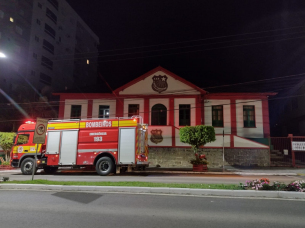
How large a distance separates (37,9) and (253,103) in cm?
4213

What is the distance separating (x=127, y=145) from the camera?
1293 cm

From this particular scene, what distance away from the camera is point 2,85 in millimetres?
33312

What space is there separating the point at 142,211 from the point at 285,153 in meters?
16.9

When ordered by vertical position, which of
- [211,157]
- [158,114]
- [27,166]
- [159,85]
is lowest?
[27,166]

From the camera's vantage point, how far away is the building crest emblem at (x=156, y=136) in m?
20.5

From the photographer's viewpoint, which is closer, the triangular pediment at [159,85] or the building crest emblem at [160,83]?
the triangular pediment at [159,85]

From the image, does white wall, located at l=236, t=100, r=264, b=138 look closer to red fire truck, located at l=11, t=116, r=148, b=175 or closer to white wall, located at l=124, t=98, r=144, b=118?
white wall, located at l=124, t=98, r=144, b=118

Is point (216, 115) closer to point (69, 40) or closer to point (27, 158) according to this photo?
point (27, 158)

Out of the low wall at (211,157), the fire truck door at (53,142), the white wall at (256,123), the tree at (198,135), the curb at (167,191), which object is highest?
the white wall at (256,123)

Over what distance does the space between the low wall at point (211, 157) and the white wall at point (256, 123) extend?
2.48m

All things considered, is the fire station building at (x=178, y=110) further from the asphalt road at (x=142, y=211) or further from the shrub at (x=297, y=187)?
the asphalt road at (x=142, y=211)

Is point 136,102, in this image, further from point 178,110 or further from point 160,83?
point 178,110

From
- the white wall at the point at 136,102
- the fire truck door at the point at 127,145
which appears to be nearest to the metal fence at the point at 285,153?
the white wall at the point at 136,102

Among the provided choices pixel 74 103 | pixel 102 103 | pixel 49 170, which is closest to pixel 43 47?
pixel 74 103
